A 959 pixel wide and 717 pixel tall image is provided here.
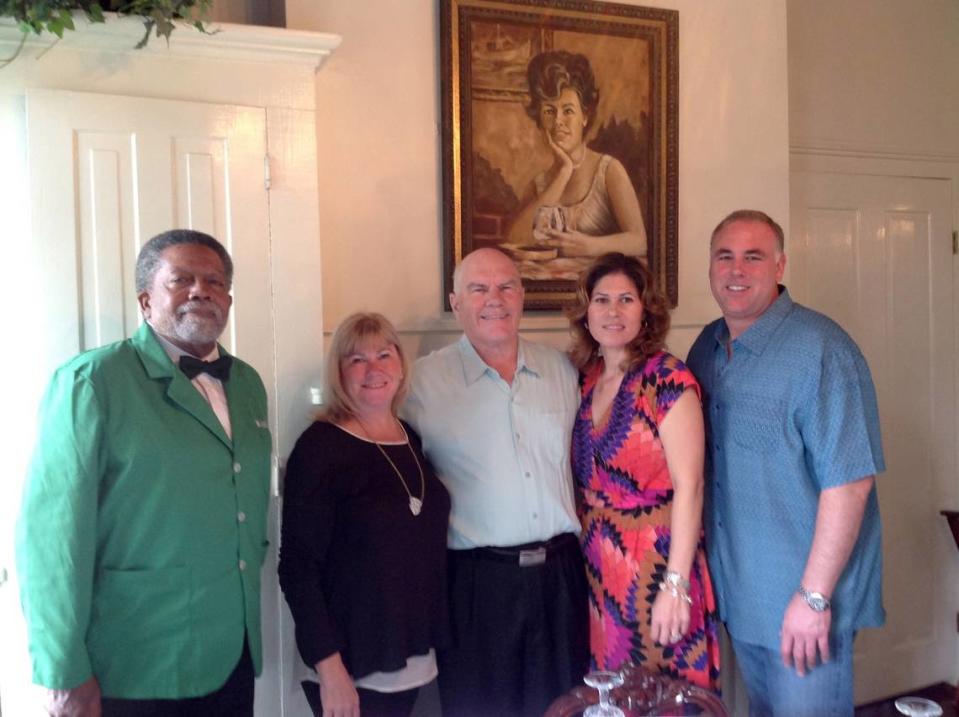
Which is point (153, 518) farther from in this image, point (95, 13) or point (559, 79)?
point (559, 79)

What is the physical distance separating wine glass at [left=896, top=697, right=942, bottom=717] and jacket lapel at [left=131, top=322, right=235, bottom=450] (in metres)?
1.41

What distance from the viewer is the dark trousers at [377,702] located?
1.88m

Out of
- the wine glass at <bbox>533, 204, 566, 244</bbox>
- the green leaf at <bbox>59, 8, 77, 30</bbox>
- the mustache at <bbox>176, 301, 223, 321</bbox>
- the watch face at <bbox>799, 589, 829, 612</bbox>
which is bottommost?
the watch face at <bbox>799, 589, 829, 612</bbox>

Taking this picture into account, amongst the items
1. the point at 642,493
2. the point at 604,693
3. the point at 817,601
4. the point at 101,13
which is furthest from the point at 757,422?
the point at 101,13

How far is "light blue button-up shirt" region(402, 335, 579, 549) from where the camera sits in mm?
2045

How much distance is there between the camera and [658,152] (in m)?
2.78

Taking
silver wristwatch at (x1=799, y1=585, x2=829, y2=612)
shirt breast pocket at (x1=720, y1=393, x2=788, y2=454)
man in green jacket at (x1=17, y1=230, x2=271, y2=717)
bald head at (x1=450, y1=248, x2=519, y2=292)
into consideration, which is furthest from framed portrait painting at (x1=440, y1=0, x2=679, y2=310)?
silver wristwatch at (x1=799, y1=585, x2=829, y2=612)

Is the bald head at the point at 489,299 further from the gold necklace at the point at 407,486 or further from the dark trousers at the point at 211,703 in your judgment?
the dark trousers at the point at 211,703

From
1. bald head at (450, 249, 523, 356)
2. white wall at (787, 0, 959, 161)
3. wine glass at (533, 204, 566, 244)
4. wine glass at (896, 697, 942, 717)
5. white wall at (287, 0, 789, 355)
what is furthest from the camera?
white wall at (787, 0, 959, 161)

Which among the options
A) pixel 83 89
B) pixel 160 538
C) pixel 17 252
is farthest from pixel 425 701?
pixel 83 89

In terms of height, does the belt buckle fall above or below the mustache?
below

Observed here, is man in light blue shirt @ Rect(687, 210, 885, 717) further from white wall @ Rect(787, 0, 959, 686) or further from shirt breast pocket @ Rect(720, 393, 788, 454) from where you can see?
white wall @ Rect(787, 0, 959, 686)

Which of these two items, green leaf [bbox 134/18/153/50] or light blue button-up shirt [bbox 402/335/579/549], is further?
light blue button-up shirt [bbox 402/335/579/549]

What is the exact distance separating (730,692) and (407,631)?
61.2 inches
